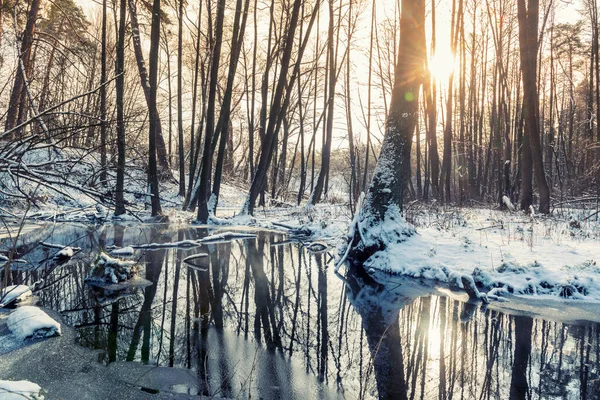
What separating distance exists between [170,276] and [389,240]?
440cm

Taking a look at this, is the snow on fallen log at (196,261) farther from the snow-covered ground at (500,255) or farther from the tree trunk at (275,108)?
the tree trunk at (275,108)

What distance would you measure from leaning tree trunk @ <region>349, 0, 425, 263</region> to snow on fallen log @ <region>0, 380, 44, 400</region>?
6.39 meters

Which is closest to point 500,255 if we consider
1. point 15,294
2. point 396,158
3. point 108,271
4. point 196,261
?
point 396,158

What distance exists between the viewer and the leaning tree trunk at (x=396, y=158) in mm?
8258

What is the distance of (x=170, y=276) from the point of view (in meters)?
7.11

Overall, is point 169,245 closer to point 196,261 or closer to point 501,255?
point 196,261

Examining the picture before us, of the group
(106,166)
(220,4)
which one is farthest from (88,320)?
(220,4)

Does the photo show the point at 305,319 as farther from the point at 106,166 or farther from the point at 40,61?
the point at 40,61

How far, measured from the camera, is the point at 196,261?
27.7 ft

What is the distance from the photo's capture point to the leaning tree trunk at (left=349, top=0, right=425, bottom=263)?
8.26m

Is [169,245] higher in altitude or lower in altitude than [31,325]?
higher

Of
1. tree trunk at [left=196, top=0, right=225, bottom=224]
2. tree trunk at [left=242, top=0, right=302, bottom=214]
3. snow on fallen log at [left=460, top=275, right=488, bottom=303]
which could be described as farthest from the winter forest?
tree trunk at [left=242, top=0, right=302, bottom=214]

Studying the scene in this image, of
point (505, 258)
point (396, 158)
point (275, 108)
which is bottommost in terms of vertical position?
point (505, 258)

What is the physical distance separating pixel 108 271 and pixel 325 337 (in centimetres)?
412
